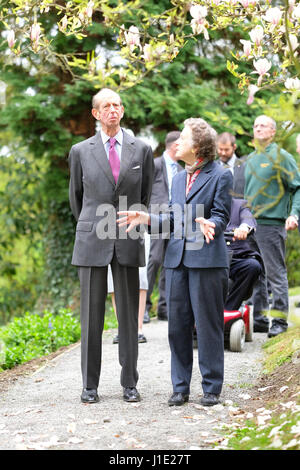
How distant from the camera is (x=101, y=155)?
492cm

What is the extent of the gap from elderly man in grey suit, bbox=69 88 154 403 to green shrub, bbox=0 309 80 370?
6.50 feet

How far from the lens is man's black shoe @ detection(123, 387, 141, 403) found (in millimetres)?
4824

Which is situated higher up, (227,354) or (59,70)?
(59,70)

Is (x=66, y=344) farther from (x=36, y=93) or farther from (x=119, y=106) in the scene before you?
(x=36, y=93)

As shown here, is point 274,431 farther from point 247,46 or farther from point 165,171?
point 165,171

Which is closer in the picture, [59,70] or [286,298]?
[286,298]

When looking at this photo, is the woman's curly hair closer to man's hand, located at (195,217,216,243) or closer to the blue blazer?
the blue blazer

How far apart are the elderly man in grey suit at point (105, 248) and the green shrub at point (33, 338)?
6.50 ft

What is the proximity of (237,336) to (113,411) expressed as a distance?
2080mm

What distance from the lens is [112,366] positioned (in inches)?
238

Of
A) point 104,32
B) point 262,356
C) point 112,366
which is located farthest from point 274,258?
point 104,32

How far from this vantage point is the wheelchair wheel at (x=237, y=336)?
6.33m

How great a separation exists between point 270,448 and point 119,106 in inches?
101

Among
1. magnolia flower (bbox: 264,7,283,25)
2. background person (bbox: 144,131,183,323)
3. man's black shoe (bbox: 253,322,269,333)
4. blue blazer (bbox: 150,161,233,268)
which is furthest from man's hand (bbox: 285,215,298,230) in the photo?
magnolia flower (bbox: 264,7,283,25)
